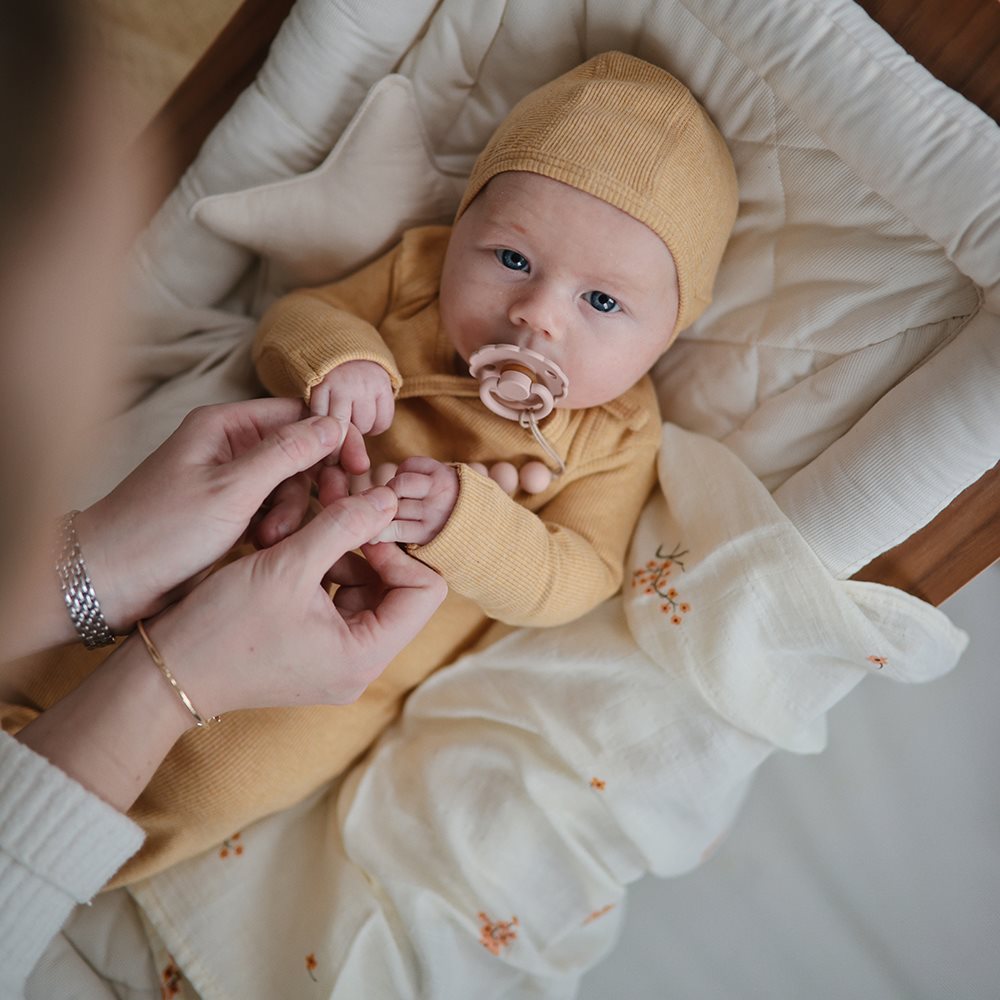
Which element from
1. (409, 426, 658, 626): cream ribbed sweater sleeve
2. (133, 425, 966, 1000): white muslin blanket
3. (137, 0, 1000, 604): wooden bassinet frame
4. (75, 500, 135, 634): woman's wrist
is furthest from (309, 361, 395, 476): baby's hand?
(137, 0, 1000, 604): wooden bassinet frame

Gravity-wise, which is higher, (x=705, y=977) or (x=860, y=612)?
(x=860, y=612)

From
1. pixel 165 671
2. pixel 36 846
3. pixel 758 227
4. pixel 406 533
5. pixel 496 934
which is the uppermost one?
pixel 758 227

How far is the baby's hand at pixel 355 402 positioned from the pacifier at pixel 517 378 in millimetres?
100

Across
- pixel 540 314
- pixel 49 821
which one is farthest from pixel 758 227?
pixel 49 821

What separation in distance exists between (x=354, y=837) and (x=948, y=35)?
101cm

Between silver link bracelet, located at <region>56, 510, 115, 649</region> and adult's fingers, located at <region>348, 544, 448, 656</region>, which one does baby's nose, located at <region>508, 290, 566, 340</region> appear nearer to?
adult's fingers, located at <region>348, 544, 448, 656</region>

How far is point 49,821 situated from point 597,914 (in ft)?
2.02

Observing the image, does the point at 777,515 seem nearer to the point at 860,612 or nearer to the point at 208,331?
the point at 860,612

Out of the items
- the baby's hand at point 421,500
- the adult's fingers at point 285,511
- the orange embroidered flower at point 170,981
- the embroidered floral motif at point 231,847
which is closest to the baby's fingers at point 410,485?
the baby's hand at point 421,500

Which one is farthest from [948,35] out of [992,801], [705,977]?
[705,977]

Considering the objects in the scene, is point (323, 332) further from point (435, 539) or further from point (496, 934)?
point (496, 934)

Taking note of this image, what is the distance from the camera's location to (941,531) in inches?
34.5

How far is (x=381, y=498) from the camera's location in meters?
0.72

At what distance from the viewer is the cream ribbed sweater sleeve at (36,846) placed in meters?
0.64
